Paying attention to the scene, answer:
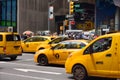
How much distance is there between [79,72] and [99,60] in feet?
3.16

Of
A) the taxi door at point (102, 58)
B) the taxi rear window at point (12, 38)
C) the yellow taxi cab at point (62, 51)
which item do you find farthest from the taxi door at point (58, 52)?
the taxi door at point (102, 58)

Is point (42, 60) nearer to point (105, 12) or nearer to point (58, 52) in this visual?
point (58, 52)

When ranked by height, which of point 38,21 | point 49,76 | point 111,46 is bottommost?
point 49,76

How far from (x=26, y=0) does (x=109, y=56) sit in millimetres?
56885

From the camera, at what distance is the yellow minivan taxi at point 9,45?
20922 millimetres

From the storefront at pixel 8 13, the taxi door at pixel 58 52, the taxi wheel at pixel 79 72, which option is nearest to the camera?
the taxi wheel at pixel 79 72

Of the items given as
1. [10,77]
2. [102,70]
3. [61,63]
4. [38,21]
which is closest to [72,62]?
[102,70]

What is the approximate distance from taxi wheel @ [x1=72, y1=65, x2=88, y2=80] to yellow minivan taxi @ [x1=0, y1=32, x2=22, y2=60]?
8231 mm

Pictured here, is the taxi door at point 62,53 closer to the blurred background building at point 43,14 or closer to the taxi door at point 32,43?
the taxi door at point 32,43

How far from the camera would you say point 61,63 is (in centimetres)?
1784

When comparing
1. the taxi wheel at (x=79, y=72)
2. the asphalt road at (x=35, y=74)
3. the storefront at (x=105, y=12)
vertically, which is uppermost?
the storefront at (x=105, y=12)

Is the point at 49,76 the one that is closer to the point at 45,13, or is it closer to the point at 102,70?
the point at 102,70

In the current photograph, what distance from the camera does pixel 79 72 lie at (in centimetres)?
1338

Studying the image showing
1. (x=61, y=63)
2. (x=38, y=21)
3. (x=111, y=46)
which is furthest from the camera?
(x=38, y=21)
